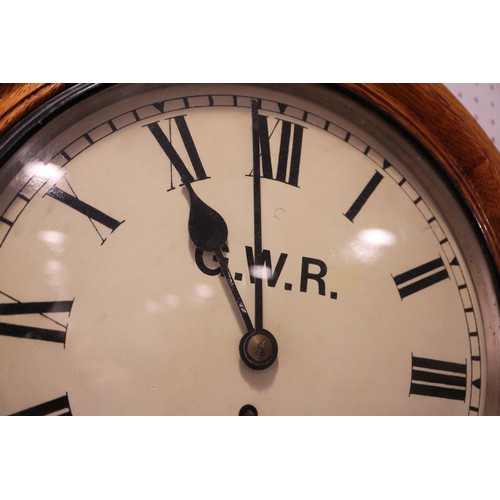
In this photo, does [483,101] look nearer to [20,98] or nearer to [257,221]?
[257,221]

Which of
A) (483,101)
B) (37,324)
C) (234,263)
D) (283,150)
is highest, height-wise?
(483,101)

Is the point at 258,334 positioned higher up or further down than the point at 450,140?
further down

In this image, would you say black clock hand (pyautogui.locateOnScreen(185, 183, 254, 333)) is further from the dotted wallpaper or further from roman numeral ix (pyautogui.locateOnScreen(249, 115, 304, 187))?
the dotted wallpaper

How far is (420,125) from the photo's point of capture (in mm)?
639

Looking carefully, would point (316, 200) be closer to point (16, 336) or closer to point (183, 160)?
point (183, 160)

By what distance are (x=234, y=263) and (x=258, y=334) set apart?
0.25ft

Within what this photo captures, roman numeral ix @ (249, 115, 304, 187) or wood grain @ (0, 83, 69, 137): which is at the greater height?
roman numeral ix @ (249, 115, 304, 187)

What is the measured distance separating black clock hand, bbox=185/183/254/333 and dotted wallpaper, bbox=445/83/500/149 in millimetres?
428

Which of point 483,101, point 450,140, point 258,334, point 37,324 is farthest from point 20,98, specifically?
point 483,101

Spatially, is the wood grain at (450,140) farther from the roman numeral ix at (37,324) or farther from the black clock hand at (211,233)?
the roman numeral ix at (37,324)

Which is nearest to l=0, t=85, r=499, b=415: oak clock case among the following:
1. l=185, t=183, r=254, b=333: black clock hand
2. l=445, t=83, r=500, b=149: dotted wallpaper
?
l=185, t=183, r=254, b=333: black clock hand

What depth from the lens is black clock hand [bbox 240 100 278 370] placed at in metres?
0.59

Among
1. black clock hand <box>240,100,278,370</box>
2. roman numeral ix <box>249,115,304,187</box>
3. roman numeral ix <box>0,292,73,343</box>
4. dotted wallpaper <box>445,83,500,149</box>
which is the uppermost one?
dotted wallpaper <box>445,83,500,149</box>

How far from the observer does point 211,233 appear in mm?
609
